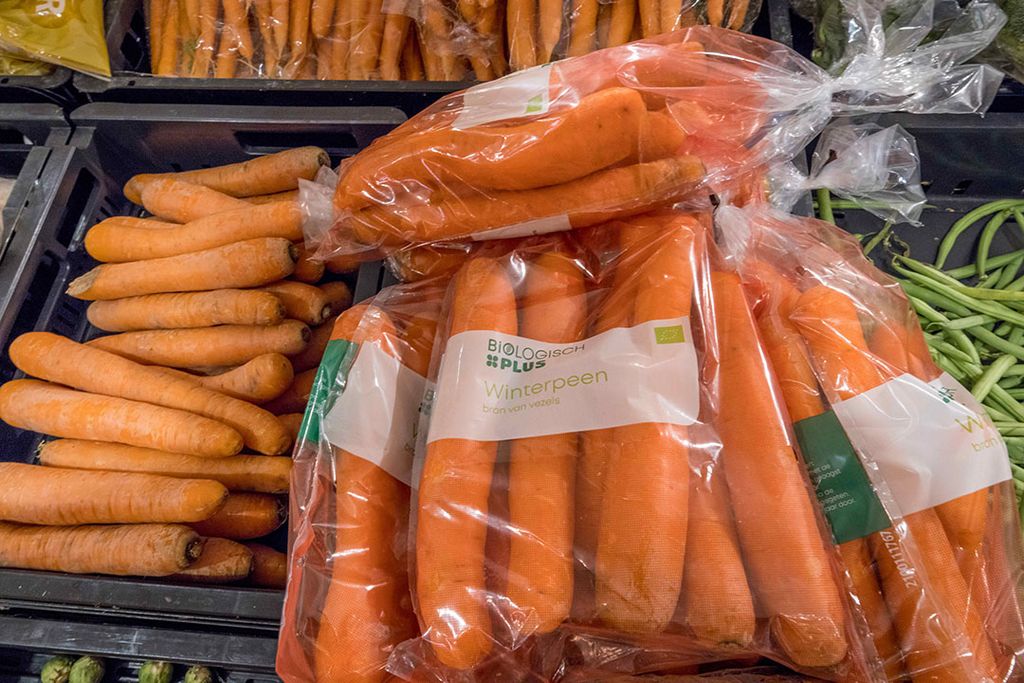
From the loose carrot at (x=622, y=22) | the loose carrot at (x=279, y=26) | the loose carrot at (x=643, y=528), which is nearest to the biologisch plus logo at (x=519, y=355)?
the loose carrot at (x=643, y=528)

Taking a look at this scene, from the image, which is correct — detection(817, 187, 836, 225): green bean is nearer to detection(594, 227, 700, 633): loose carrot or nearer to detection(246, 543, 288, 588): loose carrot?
detection(594, 227, 700, 633): loose carrot

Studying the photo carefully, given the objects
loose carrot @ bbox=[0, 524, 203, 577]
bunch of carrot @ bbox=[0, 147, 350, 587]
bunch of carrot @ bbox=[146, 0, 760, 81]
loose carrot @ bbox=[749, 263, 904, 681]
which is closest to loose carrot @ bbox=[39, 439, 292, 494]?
bunch of carrot @ bbox=[0, 147, 350, 587]

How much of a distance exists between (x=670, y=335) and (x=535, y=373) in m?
0.17

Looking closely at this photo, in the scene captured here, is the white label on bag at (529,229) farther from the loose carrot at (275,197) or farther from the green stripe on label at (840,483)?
the loose carrot at (275,197)

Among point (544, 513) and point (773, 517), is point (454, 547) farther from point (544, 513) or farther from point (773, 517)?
point (773, 517)

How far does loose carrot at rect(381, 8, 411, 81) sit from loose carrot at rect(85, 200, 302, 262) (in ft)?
1.74

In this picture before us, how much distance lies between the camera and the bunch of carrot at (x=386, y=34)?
4.61 feet

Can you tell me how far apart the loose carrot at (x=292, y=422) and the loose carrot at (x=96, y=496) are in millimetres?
163

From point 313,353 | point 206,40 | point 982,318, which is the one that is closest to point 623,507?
point 313,353

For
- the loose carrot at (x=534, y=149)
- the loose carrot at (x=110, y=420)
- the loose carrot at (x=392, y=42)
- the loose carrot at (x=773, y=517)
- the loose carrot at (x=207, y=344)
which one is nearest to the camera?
the loose carrot at (x=773, y=517)

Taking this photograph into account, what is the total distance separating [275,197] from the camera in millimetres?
1412

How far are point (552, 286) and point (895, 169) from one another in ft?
2.60

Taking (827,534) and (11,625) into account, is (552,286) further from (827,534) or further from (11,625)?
(11,625)

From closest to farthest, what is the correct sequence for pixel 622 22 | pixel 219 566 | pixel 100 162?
pixel 219 566
pixel 622 22
pixel 100 162
